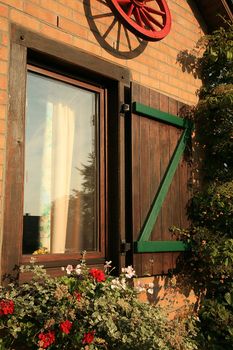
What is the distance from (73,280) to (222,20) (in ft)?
11.6

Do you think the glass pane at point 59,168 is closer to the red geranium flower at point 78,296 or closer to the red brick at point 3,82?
the red brick at point 3,82

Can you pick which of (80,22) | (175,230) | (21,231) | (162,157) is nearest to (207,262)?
(175,230)

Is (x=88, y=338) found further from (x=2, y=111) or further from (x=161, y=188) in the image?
(x=161, y=188)

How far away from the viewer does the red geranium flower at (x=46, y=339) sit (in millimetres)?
2404

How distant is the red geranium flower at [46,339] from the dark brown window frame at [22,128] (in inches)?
20.8

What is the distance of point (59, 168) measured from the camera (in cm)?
341

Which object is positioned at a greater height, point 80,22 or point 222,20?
point 222,20

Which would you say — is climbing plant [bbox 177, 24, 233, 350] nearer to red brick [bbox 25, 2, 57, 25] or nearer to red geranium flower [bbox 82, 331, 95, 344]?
red geranium flower [bbox 82, 331, 95, 344]

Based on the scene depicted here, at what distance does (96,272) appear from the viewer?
2.73m

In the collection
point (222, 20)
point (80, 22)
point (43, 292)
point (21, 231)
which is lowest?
point (43, 292)

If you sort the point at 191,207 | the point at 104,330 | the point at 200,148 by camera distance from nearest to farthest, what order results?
the point at 104,330, the point at 191,207, the point at 200,148

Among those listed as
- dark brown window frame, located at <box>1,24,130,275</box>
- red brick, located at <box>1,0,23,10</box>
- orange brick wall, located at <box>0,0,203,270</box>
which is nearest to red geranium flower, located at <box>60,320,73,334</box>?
dark brown window frame, located at <box>1,24,130,275</box>

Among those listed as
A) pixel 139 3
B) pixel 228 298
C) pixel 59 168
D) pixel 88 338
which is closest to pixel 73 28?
pixel 139 3

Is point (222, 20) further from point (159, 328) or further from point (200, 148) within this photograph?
point (159, 328)
